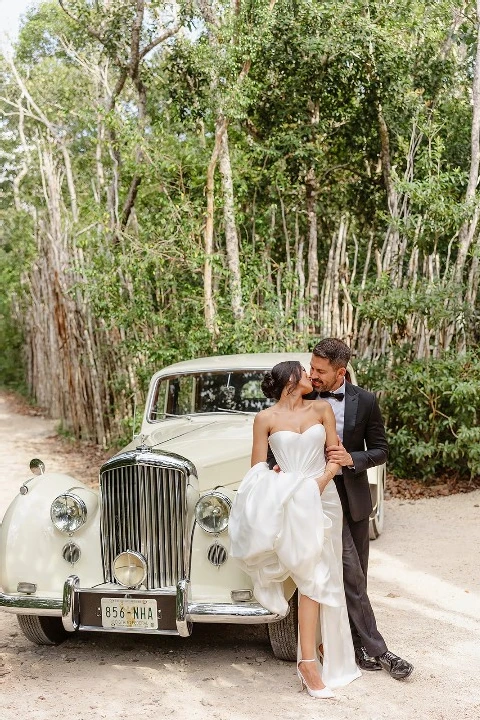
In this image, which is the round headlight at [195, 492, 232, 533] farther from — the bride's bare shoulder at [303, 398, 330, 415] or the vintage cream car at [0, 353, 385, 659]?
the bride's bare shoulder at [303, 398, 330, 415]

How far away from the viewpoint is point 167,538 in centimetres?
420

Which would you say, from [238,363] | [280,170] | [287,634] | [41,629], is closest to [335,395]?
[287,634]

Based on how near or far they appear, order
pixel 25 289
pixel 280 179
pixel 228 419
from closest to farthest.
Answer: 1. pixel 228 419
2. pixel 280 179
3. pixel 25 289

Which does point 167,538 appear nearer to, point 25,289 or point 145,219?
point 145,219

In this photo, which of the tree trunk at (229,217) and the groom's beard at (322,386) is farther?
the tree trunk at (229,217)

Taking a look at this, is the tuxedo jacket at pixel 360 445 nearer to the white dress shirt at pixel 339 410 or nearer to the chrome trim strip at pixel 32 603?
the white dress shirt at pixel 339 410

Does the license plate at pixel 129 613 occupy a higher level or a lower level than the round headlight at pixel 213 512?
lower

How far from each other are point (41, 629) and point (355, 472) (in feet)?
6.43

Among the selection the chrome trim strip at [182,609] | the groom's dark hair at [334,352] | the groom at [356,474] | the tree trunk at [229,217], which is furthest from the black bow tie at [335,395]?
the tree trunk at [229,217]

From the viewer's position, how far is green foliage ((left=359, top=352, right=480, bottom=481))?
865cm

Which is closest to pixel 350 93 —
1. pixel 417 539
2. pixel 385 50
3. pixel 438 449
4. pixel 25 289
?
pixel 385 50

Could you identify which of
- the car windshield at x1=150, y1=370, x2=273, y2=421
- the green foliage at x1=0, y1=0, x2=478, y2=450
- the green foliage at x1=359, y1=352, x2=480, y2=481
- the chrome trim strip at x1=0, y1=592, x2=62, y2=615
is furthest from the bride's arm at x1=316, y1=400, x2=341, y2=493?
the green foliage at x1=0, y1=0, x2=478, y2=450

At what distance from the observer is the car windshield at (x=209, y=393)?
5.70 m

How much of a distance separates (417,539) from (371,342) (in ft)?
10.6
